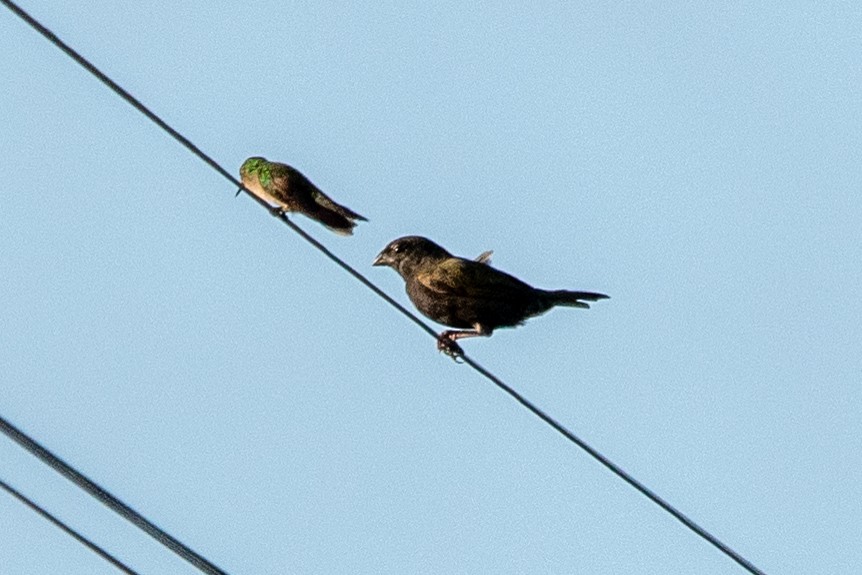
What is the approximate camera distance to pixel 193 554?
7.36 m

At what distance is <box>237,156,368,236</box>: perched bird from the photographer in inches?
479

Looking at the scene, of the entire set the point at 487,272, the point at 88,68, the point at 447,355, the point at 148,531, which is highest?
→ the point at 487,272

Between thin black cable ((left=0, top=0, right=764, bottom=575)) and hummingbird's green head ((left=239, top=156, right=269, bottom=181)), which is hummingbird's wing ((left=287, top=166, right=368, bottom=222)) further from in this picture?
thin black cable ((left=0, top=0, right=764, bottom=575))

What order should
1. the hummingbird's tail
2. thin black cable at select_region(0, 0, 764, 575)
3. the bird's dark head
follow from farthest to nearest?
the hummingbird's tail → the bird's dark head → thin black cable at select_region(0, 0, 764, 575)

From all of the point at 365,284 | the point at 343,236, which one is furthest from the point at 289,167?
the point at 365,284

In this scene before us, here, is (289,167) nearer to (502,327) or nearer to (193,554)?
(502,327)

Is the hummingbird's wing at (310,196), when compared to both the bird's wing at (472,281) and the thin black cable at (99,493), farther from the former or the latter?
the thin black cable at (99,493)

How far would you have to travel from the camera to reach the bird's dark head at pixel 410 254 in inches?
427

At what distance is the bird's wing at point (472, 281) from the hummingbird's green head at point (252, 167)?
2.87m

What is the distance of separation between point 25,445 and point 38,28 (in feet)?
5.78

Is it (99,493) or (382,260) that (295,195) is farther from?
(99,493)

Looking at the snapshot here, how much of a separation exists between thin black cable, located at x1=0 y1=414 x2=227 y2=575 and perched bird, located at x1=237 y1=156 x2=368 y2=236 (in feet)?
16.2

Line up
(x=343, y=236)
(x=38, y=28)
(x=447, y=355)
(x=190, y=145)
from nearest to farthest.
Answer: (x=38, y=28) → (x=190, y=145) → (x=447, y=355) → (x=343, y=236)

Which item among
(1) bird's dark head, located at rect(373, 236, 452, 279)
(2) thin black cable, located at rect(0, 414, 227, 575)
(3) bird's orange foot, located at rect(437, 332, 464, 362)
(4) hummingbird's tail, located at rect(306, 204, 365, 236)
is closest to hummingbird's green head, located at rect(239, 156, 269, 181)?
(4) hummingbird's tail, located at rect(306, 204, 365, 236)
